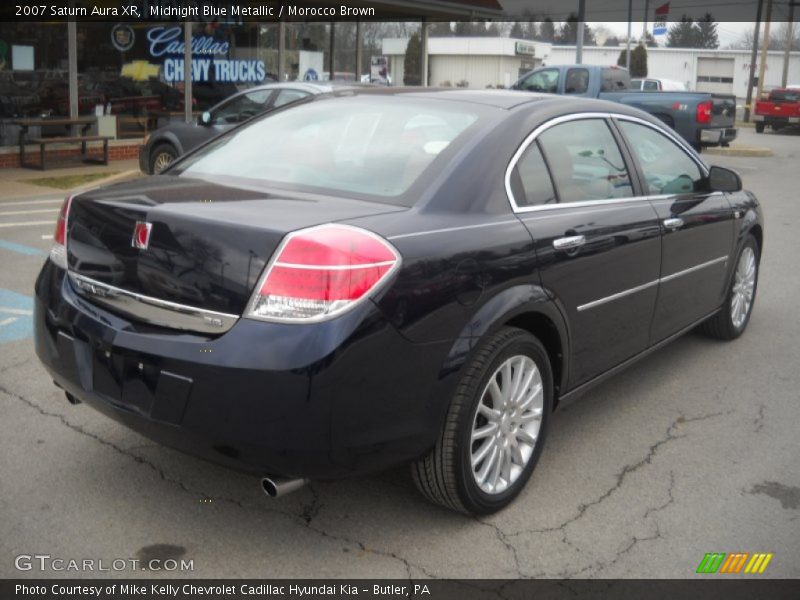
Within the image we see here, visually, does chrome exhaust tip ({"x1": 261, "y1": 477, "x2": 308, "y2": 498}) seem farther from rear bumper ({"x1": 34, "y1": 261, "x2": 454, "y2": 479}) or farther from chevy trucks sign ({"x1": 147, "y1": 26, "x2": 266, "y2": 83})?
chevy trucks sign ({"x1": 147, "y1": 26, "x2": 266, "y2": 83})

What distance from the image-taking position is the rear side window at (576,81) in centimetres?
2030

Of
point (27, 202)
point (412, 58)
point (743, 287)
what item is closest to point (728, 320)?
point (743, 287)

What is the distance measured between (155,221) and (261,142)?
108 centimetres

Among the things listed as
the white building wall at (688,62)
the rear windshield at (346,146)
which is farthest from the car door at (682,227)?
the white building wall at (688,62)

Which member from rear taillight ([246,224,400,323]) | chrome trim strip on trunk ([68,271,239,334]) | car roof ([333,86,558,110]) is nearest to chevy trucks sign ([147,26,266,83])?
car roof ([333,86,558,110])

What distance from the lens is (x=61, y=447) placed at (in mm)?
4082

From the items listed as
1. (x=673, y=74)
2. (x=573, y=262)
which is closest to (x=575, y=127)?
(x=573, y=262)

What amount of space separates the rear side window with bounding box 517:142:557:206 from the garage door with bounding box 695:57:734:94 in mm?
77308

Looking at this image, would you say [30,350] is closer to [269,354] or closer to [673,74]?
[269,354]

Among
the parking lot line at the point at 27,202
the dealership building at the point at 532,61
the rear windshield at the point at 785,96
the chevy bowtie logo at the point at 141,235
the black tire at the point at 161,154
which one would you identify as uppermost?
the dealership building at the point at 532,61

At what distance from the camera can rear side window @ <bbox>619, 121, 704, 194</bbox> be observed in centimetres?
475

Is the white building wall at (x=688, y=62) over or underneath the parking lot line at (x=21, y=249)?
over

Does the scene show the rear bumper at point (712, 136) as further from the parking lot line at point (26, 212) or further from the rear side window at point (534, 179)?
the rear side window at point (534, 179)

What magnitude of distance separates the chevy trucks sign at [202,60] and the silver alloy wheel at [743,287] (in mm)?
14261
